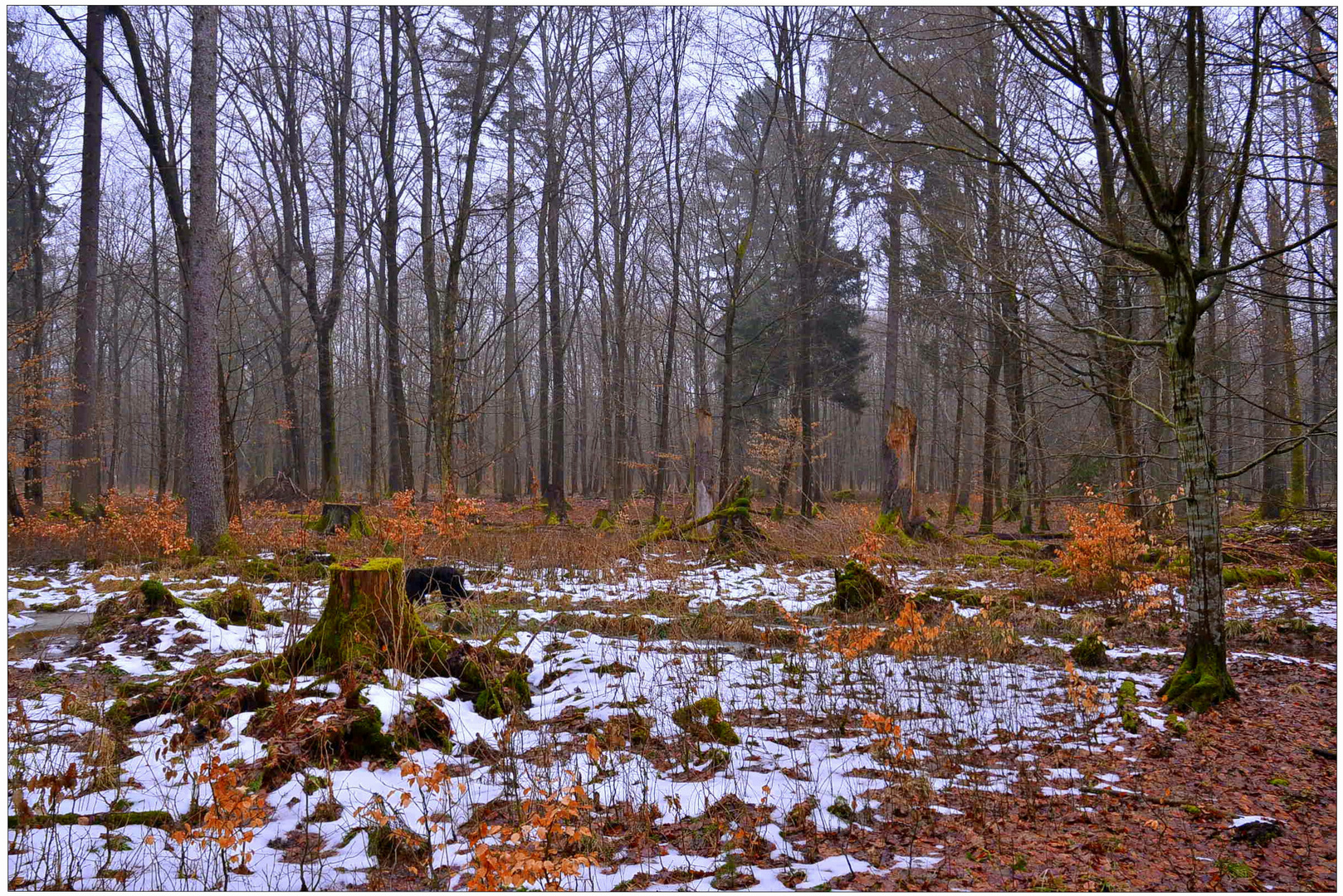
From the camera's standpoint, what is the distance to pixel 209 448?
9.59 meters

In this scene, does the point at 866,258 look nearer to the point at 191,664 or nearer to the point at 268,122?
the point at 268,122

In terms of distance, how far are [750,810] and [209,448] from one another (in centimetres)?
926

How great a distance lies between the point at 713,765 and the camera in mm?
3701

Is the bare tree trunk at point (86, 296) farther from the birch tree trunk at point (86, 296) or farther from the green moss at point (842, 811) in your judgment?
the green moss at point (842, 811)

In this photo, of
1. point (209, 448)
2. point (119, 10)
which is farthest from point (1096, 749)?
point (119, 10)

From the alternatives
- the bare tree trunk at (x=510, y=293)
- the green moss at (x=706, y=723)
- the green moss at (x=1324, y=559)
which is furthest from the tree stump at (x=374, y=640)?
the green moss at (x=1324, y=559)

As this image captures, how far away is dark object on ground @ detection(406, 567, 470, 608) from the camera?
7.14 metres

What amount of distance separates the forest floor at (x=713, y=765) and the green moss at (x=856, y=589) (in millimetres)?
387

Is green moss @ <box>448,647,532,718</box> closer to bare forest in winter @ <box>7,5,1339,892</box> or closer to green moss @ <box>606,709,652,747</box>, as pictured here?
bare forest in winter @ <box>7,5,1339,892</box>

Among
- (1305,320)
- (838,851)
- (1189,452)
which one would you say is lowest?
(838,851)

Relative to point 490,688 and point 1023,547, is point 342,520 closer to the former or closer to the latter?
point 490,688

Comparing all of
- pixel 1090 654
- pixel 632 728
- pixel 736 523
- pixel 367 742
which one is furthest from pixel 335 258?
pixel 1090 654

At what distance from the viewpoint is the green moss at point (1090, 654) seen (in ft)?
18.4

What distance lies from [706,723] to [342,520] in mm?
9716
